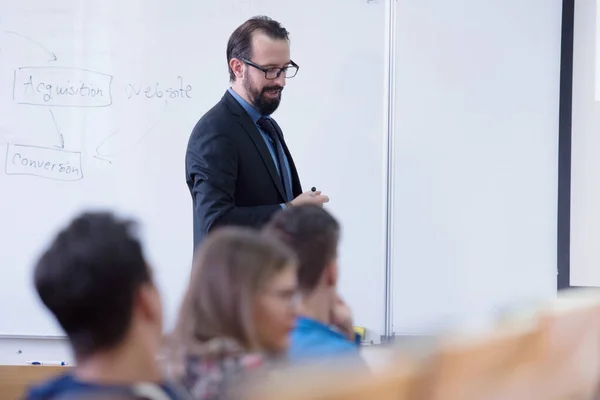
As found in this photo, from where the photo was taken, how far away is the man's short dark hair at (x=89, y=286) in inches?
42.3

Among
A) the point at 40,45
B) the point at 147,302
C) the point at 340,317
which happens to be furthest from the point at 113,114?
the point at 147,302

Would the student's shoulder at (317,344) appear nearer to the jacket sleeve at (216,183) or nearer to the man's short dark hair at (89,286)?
the man's short dark hair at (89,286)

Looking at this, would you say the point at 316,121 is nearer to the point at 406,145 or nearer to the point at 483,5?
the point at 406,145

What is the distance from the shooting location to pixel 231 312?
1.12 meters

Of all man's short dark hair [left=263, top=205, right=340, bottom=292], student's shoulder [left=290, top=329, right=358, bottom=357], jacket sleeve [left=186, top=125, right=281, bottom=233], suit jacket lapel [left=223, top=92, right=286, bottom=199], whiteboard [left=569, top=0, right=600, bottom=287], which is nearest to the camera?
student's shoulder [left=290, top=329, right=358, bottom=357]

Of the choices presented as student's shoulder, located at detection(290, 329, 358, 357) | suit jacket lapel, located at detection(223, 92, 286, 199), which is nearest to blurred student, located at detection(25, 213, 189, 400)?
student's shoulder, located at detection(290, 329, 358, 357)

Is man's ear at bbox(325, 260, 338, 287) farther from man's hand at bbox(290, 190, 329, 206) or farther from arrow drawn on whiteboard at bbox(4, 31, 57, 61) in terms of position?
arrow drawn on whiteboard at bbox(4, 31, 57, 61)

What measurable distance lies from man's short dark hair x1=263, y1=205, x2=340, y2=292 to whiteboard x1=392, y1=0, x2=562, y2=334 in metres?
1.44

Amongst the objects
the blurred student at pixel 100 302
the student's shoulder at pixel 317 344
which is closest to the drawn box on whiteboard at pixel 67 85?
the student's shoulder at pixel 317 344

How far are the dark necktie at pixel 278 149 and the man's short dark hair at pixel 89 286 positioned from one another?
122 cm

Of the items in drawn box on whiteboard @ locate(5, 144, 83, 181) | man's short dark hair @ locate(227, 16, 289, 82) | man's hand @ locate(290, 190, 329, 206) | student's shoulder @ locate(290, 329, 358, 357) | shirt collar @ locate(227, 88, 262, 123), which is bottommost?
student's shoulder @ locate(290, 329, 358, 357)

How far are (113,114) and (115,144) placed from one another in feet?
0.39

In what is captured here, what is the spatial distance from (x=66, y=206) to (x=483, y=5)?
5.95 ft

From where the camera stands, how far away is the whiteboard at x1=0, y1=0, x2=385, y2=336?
301 cm
